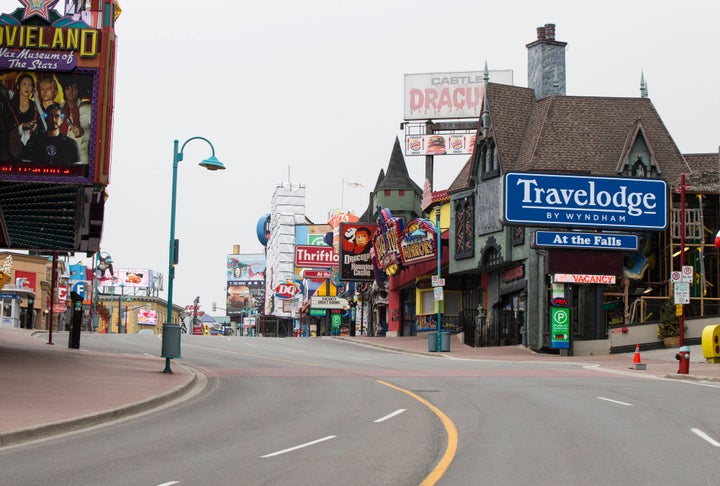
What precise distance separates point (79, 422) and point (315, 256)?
8667 cm

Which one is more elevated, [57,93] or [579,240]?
[57,93]

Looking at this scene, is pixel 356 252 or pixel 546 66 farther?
pixel 356 252

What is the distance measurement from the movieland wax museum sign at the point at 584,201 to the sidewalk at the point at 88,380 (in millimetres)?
5546

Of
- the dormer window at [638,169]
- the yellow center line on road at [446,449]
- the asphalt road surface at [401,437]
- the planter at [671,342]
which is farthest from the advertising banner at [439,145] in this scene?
the yellow center line on road at [446,449]

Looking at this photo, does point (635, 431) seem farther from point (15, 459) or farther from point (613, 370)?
point (613, 370)

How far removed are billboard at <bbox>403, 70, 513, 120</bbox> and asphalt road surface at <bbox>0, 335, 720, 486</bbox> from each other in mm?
58329

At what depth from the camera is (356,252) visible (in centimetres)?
7069

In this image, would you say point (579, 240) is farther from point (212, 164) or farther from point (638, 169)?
point (212, 164)

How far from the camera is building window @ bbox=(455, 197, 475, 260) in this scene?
52000 millimetres

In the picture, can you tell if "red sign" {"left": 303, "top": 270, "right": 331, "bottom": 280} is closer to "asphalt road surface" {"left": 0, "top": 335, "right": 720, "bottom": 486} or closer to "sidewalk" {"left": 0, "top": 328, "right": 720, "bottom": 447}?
"sidewalk" {"left": 0, "top": 328, "right": 720, "bottom": 447}

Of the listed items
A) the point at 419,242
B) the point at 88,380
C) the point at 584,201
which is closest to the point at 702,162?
the point at 584,201

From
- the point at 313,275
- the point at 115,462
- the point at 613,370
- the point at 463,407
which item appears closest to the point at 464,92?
the point at 313,275

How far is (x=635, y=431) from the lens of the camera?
48.2 feet

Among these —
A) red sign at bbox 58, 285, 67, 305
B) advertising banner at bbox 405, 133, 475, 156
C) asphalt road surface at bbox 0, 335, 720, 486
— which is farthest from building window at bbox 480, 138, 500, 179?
red sign at bbox 58, 285, 67, 305
